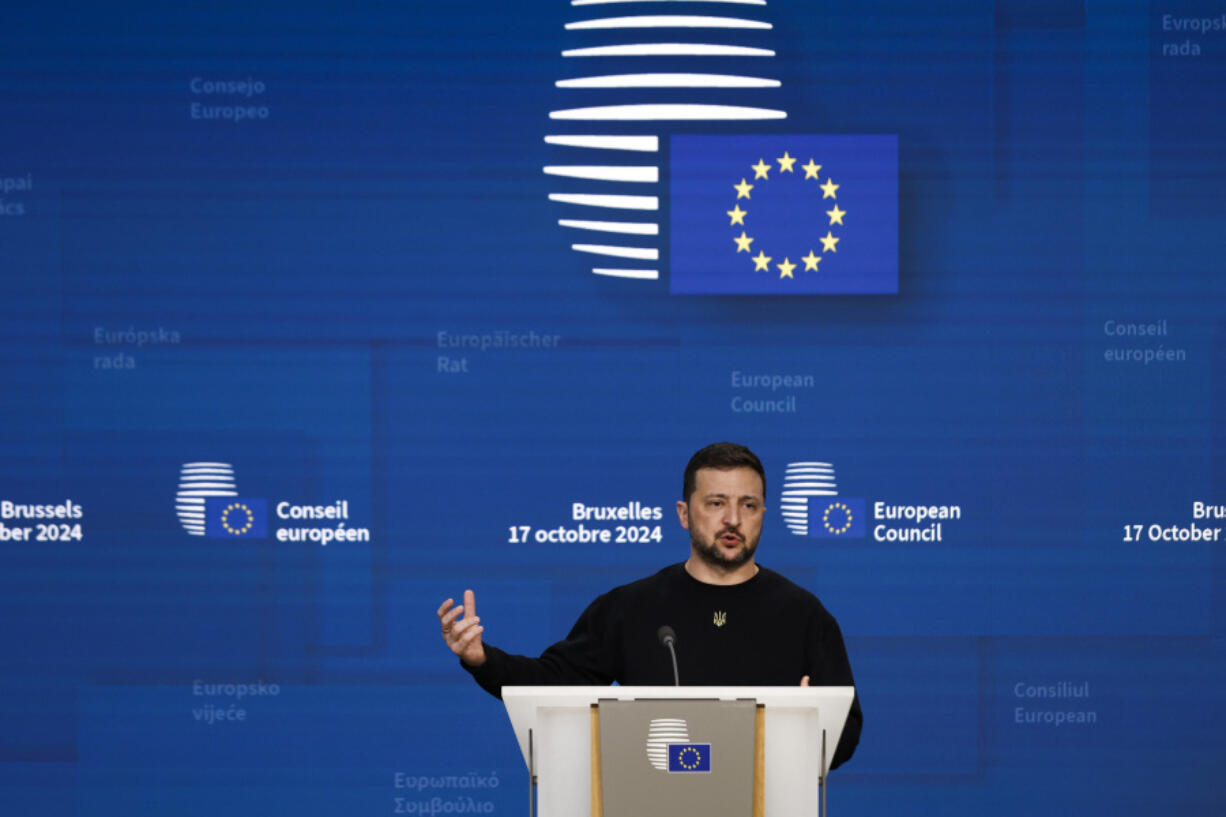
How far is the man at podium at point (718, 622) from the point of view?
2.84 meters

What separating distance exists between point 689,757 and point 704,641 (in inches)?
32.2

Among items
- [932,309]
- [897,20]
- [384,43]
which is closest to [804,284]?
[932,309]

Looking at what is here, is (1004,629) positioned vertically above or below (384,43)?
below

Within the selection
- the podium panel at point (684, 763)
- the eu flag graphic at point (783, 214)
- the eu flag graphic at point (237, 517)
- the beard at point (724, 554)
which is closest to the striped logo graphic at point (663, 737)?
the podium panel at point (684, 763)

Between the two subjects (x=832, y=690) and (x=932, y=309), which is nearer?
(x=832, y=690)

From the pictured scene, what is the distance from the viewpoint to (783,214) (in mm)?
3988

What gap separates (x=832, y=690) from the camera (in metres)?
2.09

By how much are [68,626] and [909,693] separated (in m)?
2.80

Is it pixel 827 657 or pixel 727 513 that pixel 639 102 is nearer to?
pixel 727 513

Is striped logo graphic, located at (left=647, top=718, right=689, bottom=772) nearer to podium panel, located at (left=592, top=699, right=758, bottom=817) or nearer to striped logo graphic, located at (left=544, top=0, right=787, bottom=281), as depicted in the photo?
podium panel, located at (left=592, top=699, right=758, bottom=817)

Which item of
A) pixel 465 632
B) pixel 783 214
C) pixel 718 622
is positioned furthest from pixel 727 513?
pixel 783 214

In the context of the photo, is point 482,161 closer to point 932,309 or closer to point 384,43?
point 384,43

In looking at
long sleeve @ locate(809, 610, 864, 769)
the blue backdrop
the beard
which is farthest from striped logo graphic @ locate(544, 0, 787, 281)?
long sleeve @ locate(809, 610, 864, 769)

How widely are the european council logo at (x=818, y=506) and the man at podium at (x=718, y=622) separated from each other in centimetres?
104
